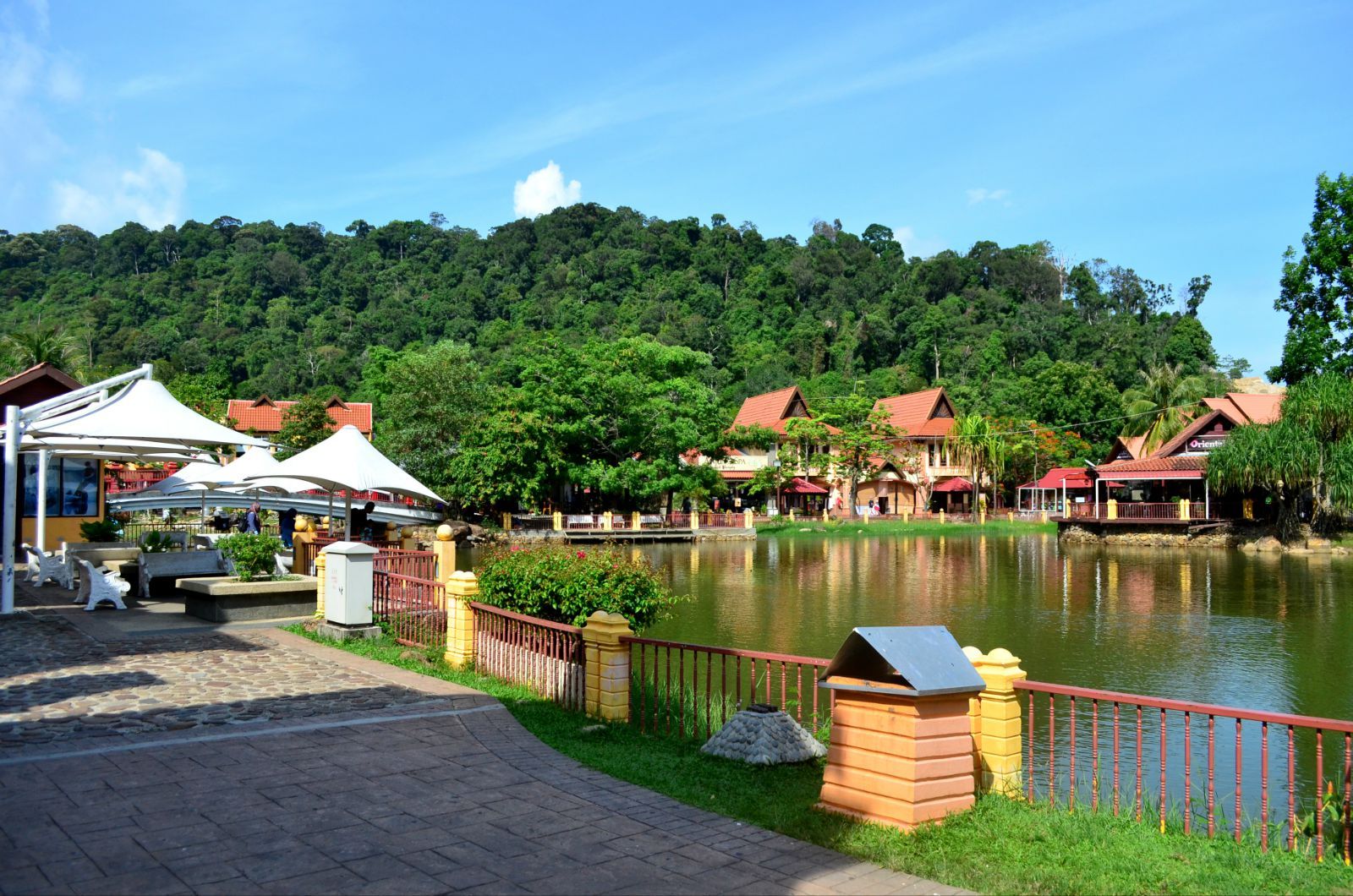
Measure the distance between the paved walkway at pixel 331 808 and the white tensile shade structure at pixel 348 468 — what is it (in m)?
5.62

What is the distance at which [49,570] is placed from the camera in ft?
54.1

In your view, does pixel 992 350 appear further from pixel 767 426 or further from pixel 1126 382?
pixel 767 426

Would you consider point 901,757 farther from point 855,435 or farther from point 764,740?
point 855,435

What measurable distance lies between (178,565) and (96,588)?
1.68 metres

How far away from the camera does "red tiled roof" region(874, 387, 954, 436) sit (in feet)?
207

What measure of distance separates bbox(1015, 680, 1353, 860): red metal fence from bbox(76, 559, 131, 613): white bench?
12422 millimetres

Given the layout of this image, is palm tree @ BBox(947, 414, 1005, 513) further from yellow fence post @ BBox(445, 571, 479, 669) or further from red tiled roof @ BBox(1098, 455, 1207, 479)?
yellow fence post @ BBox(445, 571, 479, 669)

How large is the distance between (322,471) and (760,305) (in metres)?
77.5

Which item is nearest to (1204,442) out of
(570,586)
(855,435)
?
(855,435)

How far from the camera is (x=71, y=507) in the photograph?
69.8 feet

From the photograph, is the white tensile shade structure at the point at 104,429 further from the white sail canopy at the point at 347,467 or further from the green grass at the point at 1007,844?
the green grass at the point at 1007,844

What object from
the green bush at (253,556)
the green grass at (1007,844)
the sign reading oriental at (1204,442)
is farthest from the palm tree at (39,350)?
the sign reading oriental at (1204,442)

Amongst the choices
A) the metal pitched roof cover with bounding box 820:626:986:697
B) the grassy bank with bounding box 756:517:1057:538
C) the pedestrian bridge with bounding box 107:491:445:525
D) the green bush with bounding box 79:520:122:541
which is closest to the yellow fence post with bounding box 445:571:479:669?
the metal pitched roof cover with bounding box 820:626:986:697

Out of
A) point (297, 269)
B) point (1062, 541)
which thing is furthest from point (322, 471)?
point (297, 269)
